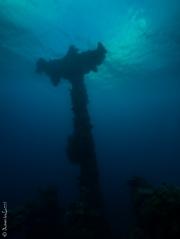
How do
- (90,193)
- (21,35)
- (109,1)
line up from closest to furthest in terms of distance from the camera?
(90,193), (109,1), (21,35)

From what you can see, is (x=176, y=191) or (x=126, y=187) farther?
(x=126, y=187)

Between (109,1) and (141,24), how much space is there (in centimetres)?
456

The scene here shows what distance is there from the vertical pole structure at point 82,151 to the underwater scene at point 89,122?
6 centimetres

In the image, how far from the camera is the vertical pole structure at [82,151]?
27.9 ft

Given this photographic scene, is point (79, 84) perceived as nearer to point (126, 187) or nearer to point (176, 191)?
point (176, 191)

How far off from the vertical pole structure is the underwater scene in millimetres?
62

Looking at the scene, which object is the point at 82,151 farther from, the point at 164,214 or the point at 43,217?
the point at 164,214

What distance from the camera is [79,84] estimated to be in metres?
15.4

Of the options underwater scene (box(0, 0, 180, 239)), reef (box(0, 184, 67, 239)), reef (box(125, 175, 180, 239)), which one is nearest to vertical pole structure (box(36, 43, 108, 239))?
underwater scene (box(0, 0, 180, 239))

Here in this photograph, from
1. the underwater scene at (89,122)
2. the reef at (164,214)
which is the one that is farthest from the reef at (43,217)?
the reef at (164,214)

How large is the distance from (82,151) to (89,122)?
254 cm

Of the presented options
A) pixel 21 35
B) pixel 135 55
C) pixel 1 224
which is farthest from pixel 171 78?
pixel 1 224

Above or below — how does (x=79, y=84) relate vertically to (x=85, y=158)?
above

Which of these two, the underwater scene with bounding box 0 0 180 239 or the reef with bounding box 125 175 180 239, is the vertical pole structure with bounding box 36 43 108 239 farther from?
the reef with bounding box 125 175 180 239
